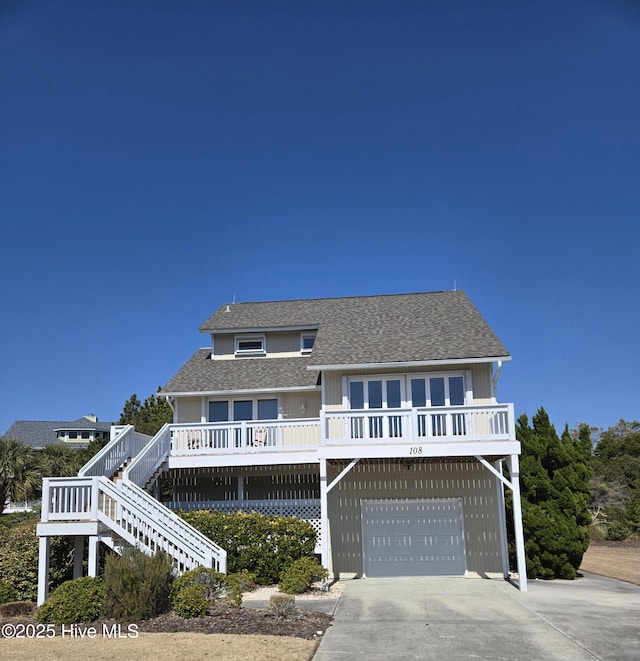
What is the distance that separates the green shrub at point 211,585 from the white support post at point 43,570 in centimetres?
366

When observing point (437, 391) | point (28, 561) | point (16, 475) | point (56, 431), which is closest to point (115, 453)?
point (28, 561)

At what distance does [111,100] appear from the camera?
19328 millimetres

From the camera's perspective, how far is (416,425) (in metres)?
17.5

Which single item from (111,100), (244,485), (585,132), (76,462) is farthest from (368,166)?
(76,462)

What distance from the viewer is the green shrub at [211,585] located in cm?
1248

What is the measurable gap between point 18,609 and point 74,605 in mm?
2830

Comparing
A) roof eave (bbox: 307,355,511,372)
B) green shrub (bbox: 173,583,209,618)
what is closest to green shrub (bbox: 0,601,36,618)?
green shrub (bbox: 173,583,209,618)

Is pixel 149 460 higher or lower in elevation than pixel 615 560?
higher

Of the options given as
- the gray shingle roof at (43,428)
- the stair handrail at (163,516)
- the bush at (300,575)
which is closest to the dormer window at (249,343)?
the stair handrail at (163,516)

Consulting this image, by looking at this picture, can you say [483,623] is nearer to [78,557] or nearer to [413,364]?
[413,364]

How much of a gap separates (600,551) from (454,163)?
17.9 metres

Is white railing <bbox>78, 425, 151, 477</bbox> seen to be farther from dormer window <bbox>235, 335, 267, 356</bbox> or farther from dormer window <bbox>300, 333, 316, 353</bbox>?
dormer window <bbox>300, 333, 316, 353</bbox>

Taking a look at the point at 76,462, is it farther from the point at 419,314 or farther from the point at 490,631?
the point at 490,631

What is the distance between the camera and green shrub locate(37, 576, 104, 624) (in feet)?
38.8
